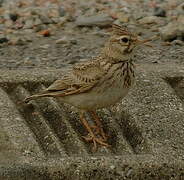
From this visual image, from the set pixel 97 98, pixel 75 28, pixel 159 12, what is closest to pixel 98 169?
pixel 97 98

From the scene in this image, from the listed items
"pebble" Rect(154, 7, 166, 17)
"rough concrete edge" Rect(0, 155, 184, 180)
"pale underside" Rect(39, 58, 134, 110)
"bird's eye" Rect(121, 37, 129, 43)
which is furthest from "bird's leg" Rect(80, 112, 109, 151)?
"pebble" Rect(154, 7, 166, 17)

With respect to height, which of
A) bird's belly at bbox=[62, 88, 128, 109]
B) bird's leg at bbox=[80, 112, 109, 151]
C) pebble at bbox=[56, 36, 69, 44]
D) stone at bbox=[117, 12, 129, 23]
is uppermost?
bird's belly at bbox=[62, 88, 128, 109]

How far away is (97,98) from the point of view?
22.6ft

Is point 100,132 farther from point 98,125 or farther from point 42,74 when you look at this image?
point 42,74

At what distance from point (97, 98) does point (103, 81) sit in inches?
6.7

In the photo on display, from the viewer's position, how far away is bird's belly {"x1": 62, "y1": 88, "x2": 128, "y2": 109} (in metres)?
6.83

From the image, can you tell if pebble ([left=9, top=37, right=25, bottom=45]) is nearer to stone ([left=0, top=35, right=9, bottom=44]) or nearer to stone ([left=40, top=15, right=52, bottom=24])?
stone ([left=0, top=35, right=9, bottom=44])

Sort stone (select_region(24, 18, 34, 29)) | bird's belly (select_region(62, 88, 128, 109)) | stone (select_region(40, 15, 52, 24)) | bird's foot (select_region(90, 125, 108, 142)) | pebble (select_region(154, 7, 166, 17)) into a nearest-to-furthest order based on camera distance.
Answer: bird's belly (select_region(62, 88, 128, 109))
bird's foot (select_region(90, 125, 108, 142))
stone (select_region(24, 18, 34, 29))
stone (select_region(40, 15, 52, 24))
pebble (select_region(154, 7, 166, 17))

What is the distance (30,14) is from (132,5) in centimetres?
175

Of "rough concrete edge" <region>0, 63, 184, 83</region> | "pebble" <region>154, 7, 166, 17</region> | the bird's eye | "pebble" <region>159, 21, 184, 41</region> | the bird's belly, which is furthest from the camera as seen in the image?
"pebble" <region>154, 7, 166, 17</region>

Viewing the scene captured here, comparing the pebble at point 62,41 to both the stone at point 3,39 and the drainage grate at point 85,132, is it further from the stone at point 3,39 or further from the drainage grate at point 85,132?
the drainage grate at point 85,132

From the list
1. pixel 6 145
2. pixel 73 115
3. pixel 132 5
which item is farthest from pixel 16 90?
pixel 132 5

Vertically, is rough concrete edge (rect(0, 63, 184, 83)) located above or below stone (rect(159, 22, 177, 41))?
above

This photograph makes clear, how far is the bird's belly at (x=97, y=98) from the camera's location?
683 centimetres
